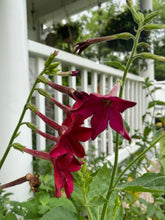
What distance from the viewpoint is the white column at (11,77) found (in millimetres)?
1157

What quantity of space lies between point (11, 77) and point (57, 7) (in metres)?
4.08

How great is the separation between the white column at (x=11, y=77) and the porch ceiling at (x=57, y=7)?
3335mm

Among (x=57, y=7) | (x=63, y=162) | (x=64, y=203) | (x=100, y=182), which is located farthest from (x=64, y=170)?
(x=57, y=7)

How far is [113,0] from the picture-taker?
136 inches

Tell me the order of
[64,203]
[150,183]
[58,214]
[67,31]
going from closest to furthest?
[150,183] < [58,214] < [64,203] < [67,31]

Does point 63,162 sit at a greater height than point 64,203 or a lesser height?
greater

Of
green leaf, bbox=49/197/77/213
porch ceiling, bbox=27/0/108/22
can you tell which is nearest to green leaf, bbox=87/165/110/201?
green leaf, bbox=49/197/77/213

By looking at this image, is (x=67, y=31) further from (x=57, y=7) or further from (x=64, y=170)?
(x=64, y=170)

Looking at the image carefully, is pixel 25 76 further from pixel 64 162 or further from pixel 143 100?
pixel 143 100

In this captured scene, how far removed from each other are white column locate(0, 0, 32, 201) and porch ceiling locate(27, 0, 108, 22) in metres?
3.33

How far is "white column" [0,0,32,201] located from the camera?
A: 1.16 metres

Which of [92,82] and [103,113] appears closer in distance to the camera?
[103,113]

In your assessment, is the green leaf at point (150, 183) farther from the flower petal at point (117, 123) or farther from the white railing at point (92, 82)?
the white railing at point (92, 82)

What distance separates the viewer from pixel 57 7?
470 centimetres
